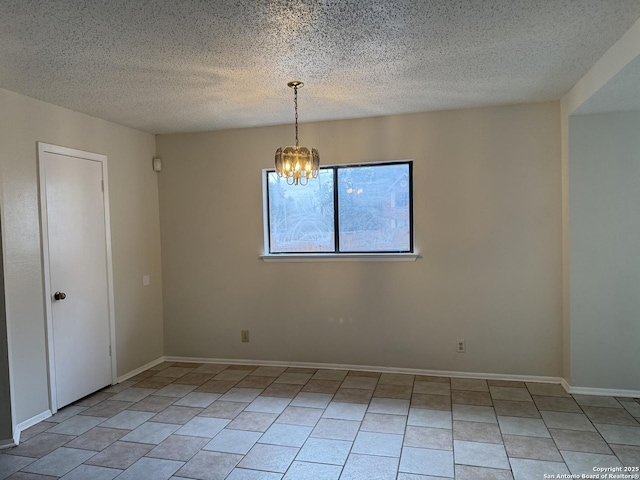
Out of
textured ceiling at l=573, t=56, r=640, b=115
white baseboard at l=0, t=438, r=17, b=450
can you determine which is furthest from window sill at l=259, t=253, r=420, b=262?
white baseboard at l=0, t=438, r=17, b=450

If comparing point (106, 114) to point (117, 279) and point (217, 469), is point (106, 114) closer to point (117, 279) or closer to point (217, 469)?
point (117, 279)

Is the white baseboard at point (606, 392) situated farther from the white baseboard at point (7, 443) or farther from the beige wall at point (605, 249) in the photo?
the white baseboard at point (7, 443)

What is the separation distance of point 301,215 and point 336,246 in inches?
19.9

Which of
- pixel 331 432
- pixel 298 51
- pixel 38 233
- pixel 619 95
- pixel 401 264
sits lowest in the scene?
pixel 331 432

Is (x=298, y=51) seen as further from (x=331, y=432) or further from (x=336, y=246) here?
(x=331, y=432)

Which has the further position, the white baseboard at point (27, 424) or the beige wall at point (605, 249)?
the beige wall at point (605, 249)

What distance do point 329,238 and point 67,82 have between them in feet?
8.65

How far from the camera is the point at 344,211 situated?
14.5 feet

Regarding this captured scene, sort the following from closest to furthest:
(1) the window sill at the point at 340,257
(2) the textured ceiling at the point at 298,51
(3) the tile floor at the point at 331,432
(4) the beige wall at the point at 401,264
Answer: (2) the textured ceiling at the point at 298,51 → (3) the tile floor at the point at 331,432 → (4) the beige wall at the point at 401,264 → (1) the window sill at the point at 340,257

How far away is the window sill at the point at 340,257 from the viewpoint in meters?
4.20

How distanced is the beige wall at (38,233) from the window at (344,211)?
4.49 feet

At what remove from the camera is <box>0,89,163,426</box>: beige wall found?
319cm

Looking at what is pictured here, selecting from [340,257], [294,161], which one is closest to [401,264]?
[340,257]

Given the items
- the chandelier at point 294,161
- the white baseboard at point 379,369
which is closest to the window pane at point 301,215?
the chandelier at point 294,161
